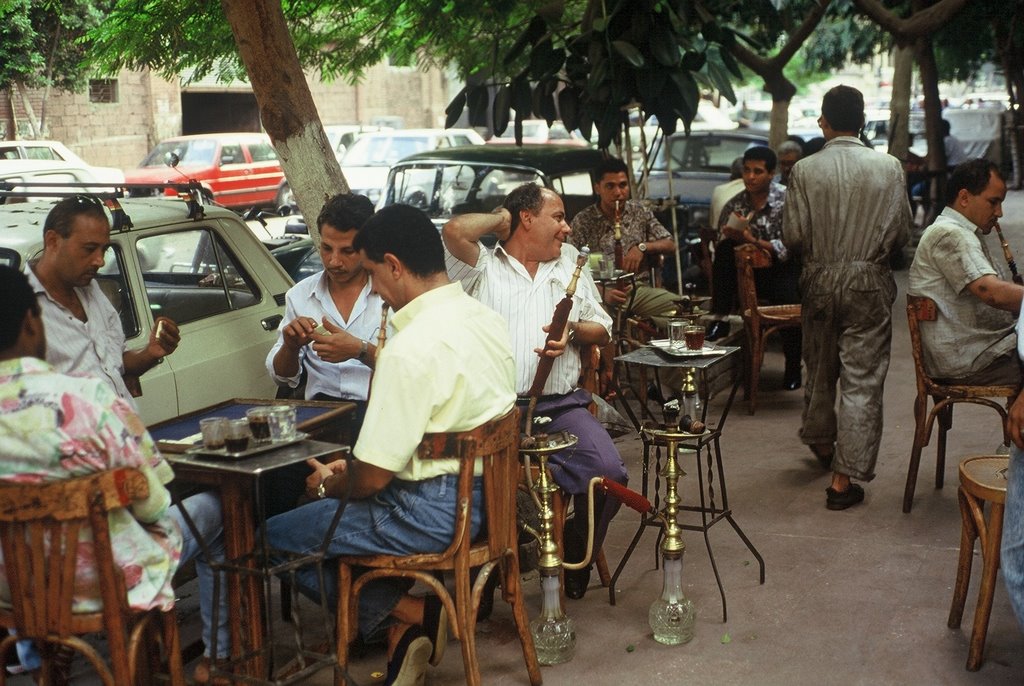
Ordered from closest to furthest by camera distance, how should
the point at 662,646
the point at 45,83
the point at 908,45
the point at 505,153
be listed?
the point at 662,646 < the point at 505,153 < the point at 908,45 < the point at 45,83

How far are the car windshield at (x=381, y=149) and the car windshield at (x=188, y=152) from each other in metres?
2.95

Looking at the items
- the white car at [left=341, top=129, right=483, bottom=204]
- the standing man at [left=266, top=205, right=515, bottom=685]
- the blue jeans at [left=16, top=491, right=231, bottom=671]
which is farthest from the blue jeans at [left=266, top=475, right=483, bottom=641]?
the white car at [left=341, top=129, right=483, bottom=204]

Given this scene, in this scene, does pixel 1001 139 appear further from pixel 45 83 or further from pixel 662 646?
pixel 662 646

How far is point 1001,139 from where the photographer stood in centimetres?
2295

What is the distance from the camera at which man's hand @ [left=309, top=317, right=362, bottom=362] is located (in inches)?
165

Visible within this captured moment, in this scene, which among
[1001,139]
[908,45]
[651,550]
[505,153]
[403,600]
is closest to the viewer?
[403,600]

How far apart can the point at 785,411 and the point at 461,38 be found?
4.25 m

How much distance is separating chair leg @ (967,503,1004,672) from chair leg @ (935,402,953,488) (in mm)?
1709

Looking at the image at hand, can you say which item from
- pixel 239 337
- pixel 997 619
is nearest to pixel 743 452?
pixel 997 619

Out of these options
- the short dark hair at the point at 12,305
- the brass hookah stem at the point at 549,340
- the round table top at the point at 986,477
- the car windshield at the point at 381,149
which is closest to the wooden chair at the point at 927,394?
the round table top at the point at 986,477

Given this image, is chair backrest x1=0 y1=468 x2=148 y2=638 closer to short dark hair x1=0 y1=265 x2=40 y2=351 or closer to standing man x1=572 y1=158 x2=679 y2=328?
short dark hair x1=0 y1=265 x2=40 y2=351

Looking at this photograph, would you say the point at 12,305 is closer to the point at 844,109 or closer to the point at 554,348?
the point at 554,348

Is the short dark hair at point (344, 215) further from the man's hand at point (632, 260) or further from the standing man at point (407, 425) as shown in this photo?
the man's hand at point (632, 260)

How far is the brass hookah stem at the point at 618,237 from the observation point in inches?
298
